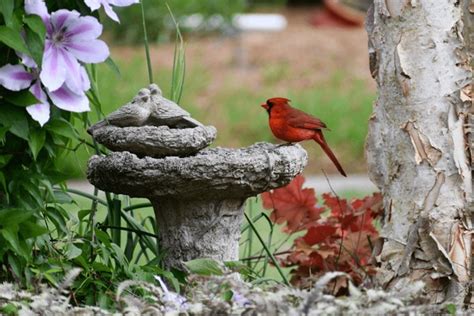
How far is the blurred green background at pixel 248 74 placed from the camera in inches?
368

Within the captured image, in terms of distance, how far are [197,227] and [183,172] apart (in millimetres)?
333

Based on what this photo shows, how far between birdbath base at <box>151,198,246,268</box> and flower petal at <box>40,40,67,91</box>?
73 centimetres

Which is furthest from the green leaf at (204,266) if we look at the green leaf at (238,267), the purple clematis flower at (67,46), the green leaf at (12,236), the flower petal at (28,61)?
the flower petal at (28,61)

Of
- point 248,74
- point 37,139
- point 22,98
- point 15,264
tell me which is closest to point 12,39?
point 22,98

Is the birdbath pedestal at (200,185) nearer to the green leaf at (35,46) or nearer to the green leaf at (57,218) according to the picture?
the green leaf at (57,218)

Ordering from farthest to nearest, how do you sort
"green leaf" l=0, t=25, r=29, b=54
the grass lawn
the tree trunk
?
the grass lawn < the tree trunk < "green leaf" l=0, t=25, r=29, b=54

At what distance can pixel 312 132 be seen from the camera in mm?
3848

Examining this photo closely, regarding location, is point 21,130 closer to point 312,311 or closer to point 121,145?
point 121,145

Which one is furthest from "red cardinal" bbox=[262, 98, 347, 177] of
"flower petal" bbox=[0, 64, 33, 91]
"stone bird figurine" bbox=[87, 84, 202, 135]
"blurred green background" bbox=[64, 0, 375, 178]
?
"blurred green background" bbox=[64, 0, 375, 178]

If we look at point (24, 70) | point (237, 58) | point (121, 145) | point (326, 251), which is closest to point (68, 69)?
point (24, 70)

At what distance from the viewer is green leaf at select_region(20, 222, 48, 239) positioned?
2.79 metres

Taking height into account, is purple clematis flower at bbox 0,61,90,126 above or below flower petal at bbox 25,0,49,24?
below

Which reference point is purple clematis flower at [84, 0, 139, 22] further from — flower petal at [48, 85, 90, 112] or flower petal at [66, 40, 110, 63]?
flower petal at [48, 85, 90, 112]

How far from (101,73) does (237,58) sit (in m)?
1.97
